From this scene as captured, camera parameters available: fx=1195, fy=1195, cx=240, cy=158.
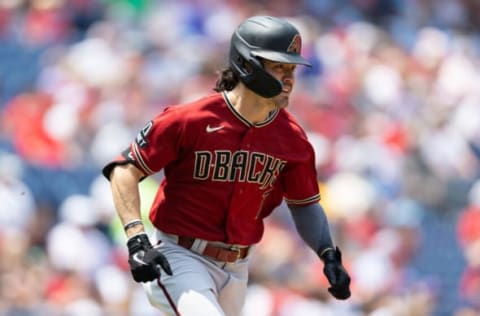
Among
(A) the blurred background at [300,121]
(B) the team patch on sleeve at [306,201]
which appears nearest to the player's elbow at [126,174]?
(B) the team patch on sleeve at [306,201]

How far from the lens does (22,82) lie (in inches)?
411

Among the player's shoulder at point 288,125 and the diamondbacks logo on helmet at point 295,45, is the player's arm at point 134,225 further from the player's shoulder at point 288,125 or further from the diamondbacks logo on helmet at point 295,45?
the diamondbacks logo on helmet at point 295,45

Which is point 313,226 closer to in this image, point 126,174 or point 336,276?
point 336,276

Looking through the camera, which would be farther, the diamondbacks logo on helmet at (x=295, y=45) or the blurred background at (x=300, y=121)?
the blurred background at (x=300, y=121)

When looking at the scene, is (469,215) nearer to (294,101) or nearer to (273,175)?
(294,101)

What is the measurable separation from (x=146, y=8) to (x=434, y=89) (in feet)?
9.40

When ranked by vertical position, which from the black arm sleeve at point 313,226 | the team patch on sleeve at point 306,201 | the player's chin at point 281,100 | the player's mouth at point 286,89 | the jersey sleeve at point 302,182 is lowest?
the black arm sleeve at point 313,226

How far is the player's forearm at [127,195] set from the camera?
199 inches

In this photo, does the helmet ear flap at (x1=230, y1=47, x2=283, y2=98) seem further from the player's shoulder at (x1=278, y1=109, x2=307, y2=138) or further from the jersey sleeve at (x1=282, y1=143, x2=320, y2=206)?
the jersey sleeve at (x1=282, y1=143, x2=320, y2=206)

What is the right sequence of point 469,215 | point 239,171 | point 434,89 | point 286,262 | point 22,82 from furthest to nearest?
1. point 434,89
2. point 22,82
3. point 469,215
4. point 286,262
5. point 239,171

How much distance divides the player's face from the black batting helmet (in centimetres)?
3

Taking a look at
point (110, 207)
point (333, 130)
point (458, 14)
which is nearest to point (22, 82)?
point (110, 207)

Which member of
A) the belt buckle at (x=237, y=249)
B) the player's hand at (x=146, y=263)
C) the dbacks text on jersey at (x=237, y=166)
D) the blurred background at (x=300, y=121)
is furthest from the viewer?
the blurred background at (x=300, y=121)

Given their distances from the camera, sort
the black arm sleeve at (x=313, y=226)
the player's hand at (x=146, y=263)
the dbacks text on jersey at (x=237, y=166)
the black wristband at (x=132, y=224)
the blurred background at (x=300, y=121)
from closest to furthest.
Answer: the player's hand at (x=146, y=263) → the black wristband at (x=132, y=224) → the dbacks text on jersey at (x=237, y=166) → the black arm sleeve at (x=313, y=226) → the blurred background at (x=300, y=121)
